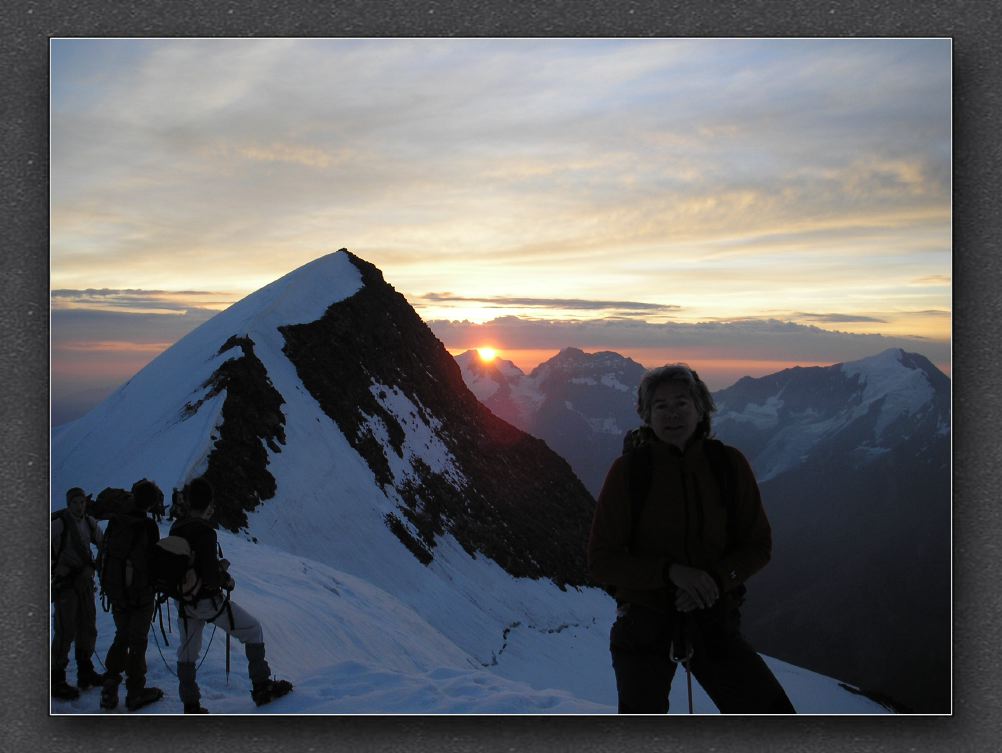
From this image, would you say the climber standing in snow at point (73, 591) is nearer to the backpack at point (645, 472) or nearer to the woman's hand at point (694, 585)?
the backpack at point (645, 472)

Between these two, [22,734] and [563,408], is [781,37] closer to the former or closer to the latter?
[22,734]

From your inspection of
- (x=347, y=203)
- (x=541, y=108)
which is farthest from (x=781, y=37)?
Result: (x=347, y=203)

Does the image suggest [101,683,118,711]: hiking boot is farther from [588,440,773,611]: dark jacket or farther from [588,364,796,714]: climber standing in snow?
[588,440,773,611]: dark jacket

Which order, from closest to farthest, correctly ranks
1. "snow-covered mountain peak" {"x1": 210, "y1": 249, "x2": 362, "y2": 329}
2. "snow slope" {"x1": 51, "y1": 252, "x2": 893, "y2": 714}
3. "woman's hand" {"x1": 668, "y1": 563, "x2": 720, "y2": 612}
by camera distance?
"woman's hand" {"x1": 668, "y1": 563, "x2": 720, "y2": 612} < "snow slope" {"x1": 51, "y1": 252, "x2": 893, "y2": 714} < "snow-covered mountain peak" {"x1": 210, "y1": 249, "x2": 362, "y2": 329}

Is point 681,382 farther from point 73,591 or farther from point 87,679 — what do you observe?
point 87,679

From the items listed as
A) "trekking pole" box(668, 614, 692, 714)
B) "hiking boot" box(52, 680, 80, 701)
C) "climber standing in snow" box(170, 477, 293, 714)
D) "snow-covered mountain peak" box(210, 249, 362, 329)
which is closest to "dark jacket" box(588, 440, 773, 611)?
"trekking pole" box(668, 614, 692, 714)

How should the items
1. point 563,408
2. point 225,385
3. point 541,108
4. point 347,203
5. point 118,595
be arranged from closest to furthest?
1. point 118,595
2. point 541,108
3. point 347,203
4. point 225,385
5. point 563,408

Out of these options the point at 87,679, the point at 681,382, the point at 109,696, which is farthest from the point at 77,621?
the point at 681,382
